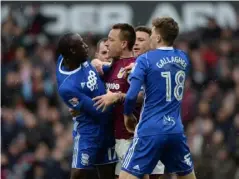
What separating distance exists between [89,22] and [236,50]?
10.6ft

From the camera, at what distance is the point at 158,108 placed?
35.2ft

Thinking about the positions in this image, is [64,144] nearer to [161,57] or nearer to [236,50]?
[236,50]

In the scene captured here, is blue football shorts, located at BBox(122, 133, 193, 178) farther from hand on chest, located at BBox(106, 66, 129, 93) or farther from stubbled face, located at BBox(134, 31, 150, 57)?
stubbled face, located at BBox(134, 31, 150, 57)

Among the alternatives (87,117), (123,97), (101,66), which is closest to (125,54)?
(101,66)

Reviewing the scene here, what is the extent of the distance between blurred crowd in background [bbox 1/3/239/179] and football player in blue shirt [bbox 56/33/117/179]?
5418mm

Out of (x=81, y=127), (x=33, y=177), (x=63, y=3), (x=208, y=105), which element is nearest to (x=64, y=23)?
(x=63, y=3)

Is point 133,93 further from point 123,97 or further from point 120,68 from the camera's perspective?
point 120,68

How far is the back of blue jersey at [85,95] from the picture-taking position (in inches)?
453

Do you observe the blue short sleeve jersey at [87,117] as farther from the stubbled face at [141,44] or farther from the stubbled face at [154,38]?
the stubbled face at [154,38]

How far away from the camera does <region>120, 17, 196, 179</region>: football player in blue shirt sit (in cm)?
1067

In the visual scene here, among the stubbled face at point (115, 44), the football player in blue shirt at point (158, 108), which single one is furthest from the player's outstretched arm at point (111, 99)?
the stubbled face at point (115, 44)

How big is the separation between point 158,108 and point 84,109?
112cm

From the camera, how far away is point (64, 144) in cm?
1895

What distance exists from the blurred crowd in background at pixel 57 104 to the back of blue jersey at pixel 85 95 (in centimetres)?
554
